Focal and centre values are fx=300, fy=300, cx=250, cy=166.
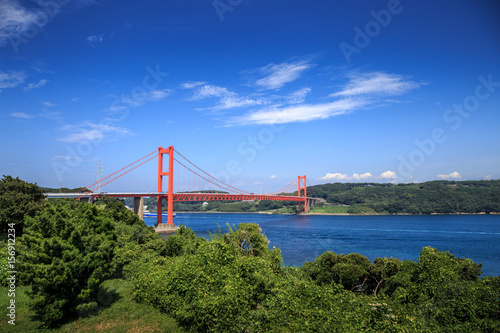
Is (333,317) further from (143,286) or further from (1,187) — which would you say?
(1,187)

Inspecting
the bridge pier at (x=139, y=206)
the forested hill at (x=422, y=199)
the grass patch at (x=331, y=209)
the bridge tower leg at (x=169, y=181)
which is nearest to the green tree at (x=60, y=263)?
the bridge tower leg at (x=169, y=181)

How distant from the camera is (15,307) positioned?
27.5ft

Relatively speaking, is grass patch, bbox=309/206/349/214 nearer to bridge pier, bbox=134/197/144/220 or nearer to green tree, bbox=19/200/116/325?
bridge pier, bbox=134/197/144/220

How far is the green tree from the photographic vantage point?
721cm

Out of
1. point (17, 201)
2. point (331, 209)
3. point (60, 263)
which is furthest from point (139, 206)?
point (331, 209)

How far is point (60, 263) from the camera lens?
23.9 ft

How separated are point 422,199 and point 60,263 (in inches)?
4068

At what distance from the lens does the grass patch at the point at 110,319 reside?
7406 millimetres

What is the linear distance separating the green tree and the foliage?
368 inches

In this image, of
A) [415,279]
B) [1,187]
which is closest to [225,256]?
[415,279]

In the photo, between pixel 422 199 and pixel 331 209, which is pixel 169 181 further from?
pixel 422 199

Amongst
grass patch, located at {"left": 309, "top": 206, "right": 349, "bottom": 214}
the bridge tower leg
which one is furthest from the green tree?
grass patch, located at {"left": 309, "top": 206, "right": 349, "bottom": 214}

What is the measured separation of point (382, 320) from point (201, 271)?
4.24 m

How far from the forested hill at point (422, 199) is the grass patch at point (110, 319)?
87600 mm
